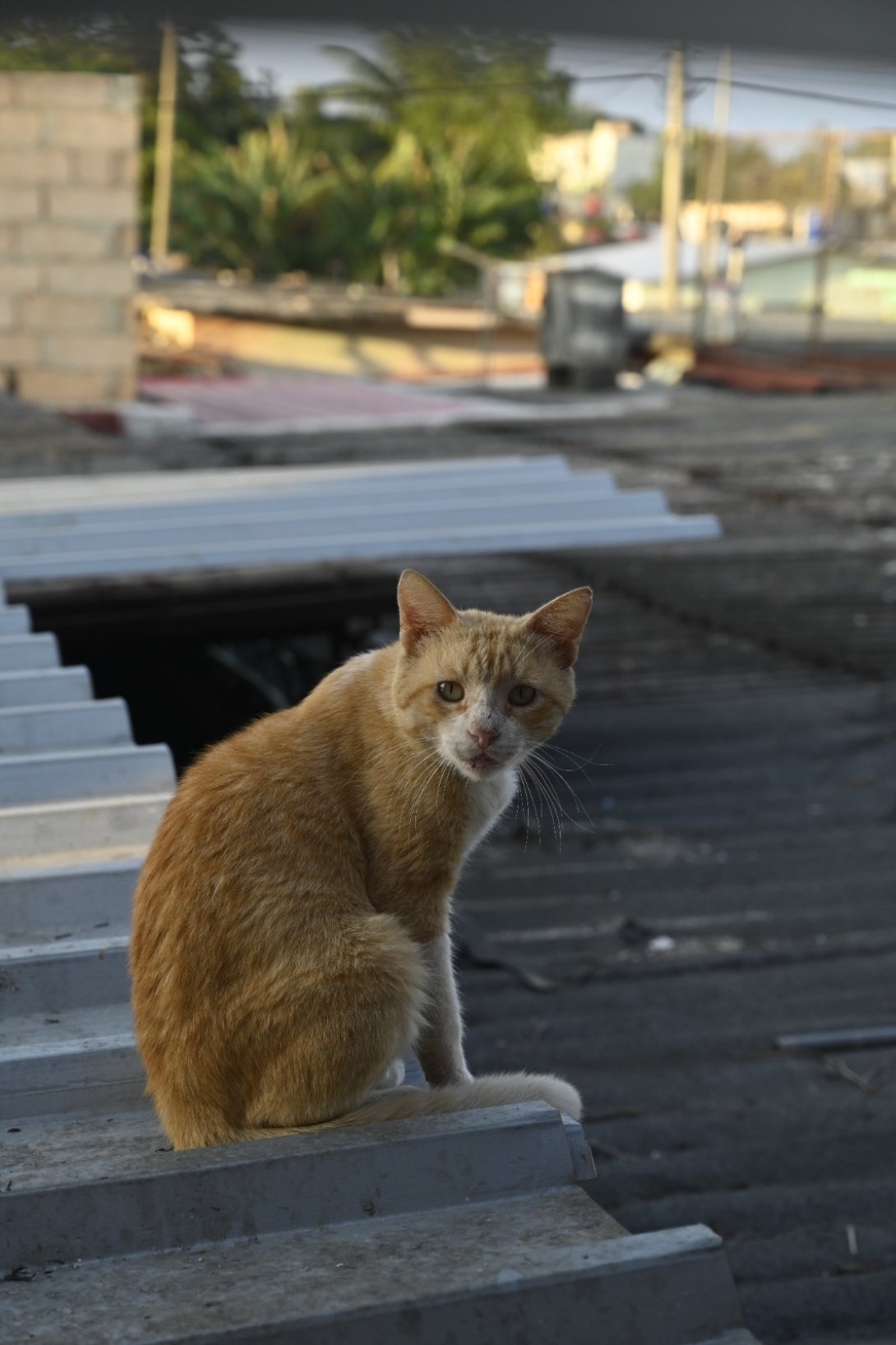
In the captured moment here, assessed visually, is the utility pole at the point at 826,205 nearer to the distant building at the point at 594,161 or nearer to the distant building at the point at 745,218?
the distant building at the point at 745,218

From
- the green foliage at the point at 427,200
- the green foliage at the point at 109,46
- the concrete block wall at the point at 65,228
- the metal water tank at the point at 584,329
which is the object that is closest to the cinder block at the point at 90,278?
the concrete block wall at the point at 65,228

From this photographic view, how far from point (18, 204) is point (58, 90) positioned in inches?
38.3

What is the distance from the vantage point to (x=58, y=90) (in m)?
12.4

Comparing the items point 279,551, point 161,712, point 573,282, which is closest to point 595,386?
point 573,282

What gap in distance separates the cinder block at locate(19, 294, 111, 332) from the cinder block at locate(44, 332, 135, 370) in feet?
0.25

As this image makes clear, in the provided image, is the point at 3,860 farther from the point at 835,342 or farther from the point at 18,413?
the point at 835,342

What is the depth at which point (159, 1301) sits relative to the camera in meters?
1.90

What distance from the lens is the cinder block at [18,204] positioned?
12586 mm

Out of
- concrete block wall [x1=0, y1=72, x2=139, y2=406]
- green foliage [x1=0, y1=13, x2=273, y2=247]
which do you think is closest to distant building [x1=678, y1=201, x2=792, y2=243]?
concrete block wall [x1=0, y1=72, x2=139, y2=406]

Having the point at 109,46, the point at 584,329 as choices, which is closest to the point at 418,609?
the point at 109,46

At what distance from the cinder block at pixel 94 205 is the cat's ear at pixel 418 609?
1076 centimetres

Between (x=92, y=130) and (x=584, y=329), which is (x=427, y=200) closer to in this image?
(x=584, y=329)

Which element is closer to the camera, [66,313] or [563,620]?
[563,620]

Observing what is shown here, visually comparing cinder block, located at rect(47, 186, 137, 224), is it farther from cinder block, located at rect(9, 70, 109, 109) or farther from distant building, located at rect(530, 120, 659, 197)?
distant building, located at rect(530, 120, 659, 197)
